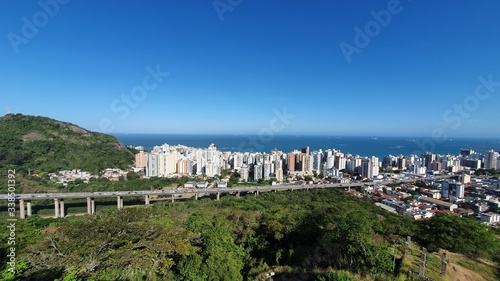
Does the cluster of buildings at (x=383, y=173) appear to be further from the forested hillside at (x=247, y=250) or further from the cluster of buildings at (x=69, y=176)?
the forested hillside at (x=247, y=250)

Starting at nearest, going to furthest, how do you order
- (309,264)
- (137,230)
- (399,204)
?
(309,264) < (137,230) < (399,204)

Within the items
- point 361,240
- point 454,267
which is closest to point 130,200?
point 361,240

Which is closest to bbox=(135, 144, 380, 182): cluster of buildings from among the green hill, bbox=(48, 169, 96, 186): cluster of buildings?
the green hill

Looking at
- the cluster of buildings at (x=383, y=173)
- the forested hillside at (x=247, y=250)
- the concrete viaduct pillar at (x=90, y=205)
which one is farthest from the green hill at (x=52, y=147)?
the forested hillside at (x=247, y=250)

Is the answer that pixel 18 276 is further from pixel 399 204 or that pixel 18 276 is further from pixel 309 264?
pixel 399 204

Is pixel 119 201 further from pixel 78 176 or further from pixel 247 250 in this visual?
pixel 247 250
